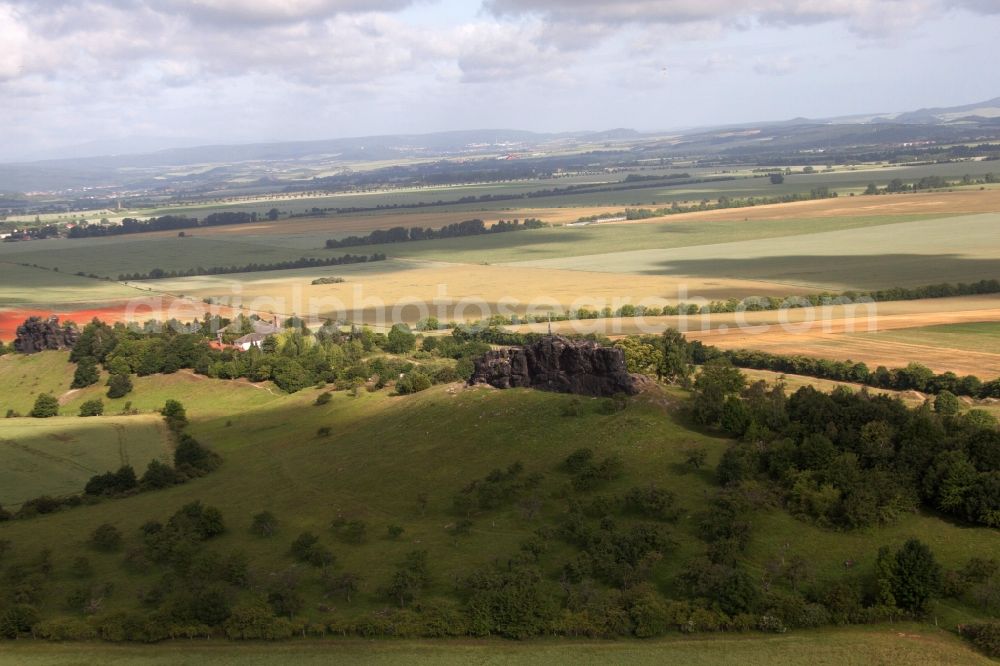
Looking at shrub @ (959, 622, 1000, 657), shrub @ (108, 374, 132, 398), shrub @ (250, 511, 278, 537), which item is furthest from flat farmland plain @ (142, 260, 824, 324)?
shrub @ (959, 622, 1000, 657)

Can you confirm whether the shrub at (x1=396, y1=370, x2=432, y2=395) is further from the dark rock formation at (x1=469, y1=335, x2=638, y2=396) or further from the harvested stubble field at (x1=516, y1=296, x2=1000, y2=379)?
the harvested stubble field at (x1=516, y1=296, x2=1000, y2=379)

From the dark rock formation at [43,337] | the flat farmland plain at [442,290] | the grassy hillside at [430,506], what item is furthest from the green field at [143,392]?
the flat farmland plain at [442,290]

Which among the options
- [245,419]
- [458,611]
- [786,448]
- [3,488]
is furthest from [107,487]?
[786,448]

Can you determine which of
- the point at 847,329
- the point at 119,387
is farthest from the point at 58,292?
the point at 847,329

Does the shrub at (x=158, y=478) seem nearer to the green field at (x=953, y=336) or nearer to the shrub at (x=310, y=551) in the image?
the shrub at (x=310, y=551)

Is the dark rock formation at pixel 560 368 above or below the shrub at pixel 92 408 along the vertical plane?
above
